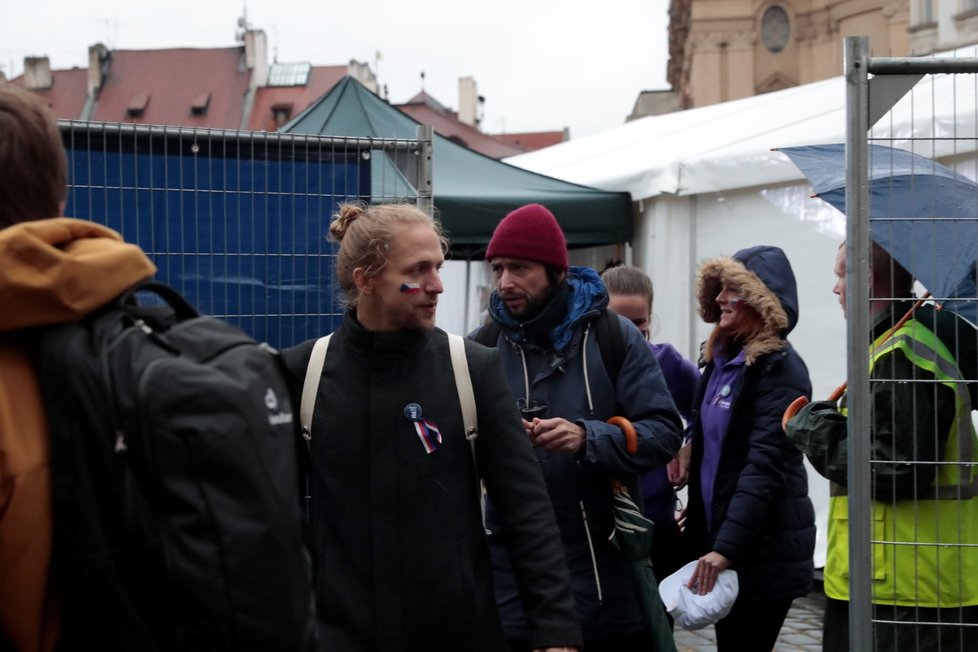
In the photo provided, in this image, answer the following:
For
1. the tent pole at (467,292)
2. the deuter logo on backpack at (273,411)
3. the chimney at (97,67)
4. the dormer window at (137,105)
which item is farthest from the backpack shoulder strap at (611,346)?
the chimney at (97,67)

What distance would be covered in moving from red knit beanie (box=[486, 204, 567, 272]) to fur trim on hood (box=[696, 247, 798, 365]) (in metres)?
0.97

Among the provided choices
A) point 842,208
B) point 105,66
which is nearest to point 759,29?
point 105,66

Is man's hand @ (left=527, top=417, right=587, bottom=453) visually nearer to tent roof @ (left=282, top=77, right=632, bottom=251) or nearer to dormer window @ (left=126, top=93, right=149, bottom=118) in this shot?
tent roof @ (left=282, top=77, right=632, bottom=251)

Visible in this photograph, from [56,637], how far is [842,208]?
266 cm

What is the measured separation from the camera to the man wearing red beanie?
11.5 feet

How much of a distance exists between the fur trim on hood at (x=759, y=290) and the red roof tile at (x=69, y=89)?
62.7 metres

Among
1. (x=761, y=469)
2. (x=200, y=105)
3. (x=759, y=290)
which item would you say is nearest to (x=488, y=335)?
(x=761, y=469)

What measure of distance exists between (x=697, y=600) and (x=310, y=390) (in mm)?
1788

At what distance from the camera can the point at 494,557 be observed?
3.60 metres

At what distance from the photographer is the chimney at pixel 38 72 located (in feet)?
211

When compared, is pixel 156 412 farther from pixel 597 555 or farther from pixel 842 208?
pixel 842 208

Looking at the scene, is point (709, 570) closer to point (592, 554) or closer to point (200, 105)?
point (592, 554)

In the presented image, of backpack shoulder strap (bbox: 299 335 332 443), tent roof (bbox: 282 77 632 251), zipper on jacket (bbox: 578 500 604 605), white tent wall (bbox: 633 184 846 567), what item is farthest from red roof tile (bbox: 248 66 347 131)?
Answer: backpack shoulder strap (bbox: 299 335 332 443)

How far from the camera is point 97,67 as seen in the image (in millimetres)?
63625
